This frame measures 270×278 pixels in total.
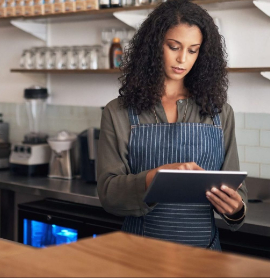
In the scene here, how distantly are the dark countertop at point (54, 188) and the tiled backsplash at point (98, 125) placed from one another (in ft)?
1.69

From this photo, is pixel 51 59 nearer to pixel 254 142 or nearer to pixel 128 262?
pixel 254 142

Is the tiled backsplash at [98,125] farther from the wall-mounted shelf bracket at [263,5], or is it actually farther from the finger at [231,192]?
Answer: the finger at [231,192]

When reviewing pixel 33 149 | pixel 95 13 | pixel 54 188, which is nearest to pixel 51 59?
pixel 95 13

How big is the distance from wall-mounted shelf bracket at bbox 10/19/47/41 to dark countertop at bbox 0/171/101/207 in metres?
1.06

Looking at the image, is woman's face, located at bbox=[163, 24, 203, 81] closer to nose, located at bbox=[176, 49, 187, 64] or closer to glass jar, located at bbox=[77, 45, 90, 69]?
nose, located at bbox=[176, 49, 187, 64]

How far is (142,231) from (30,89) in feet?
8.09

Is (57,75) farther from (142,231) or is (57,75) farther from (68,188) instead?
(142,231)

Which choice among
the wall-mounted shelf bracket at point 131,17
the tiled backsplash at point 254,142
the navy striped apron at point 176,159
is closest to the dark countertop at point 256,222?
the tiled backsplash at point 254,142

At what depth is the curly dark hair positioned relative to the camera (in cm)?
189

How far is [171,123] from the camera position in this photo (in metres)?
1.92

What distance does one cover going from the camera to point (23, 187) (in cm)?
356

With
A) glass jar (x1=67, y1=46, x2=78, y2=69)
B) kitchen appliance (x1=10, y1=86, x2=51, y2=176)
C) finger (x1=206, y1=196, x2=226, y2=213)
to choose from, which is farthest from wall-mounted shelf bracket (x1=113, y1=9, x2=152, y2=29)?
finger (x1=206, y1=196, x2=226, y2=213)

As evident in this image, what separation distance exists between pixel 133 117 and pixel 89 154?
69.3 inches

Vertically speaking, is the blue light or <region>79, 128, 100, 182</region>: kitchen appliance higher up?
<region>79, 128, 100, 182</region>: kitchen appliance
